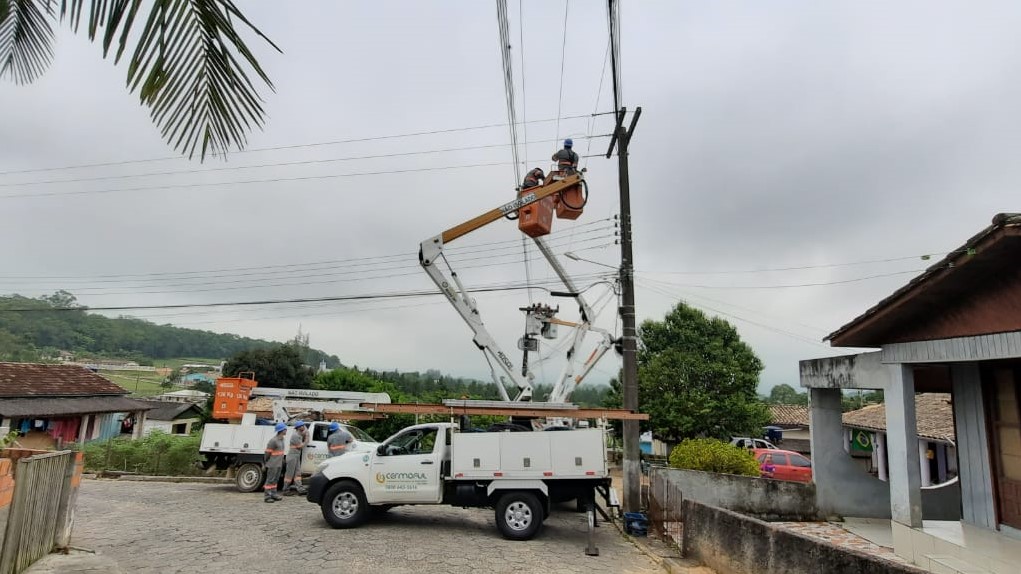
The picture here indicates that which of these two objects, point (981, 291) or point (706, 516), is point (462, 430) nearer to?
point (706, 516)

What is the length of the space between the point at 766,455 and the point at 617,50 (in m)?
14.0

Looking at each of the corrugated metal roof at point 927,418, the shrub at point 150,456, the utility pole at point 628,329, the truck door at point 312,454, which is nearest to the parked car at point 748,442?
the corrugated metal roof at point 927,418

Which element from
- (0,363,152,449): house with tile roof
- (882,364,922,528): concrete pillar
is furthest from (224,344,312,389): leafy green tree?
(882,364,922,528): concrete pillar

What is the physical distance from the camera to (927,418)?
18.6 m

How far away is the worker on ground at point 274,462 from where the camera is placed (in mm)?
12086

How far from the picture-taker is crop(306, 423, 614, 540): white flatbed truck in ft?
31.1

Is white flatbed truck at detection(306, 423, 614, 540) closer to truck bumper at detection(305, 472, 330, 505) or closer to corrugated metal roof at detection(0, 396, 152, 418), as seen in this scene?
truck bumper at detection(305, 472, 330, 505)

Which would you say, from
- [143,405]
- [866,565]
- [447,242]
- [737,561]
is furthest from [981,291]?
[143,405]

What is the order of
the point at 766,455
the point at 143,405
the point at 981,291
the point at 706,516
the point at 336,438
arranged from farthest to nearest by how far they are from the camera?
the point at 143,405, the point at 766,455, the point at 336,438, the point at 706,516, the point at 981,291

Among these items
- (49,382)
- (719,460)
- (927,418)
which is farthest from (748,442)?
(49,382)

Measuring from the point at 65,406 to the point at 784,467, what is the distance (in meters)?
28.3

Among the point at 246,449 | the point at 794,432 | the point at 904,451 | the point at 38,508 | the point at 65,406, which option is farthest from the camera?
the point at 794,432

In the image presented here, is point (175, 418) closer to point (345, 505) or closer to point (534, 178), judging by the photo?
point (345, 505)

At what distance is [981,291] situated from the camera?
22.6 feet
